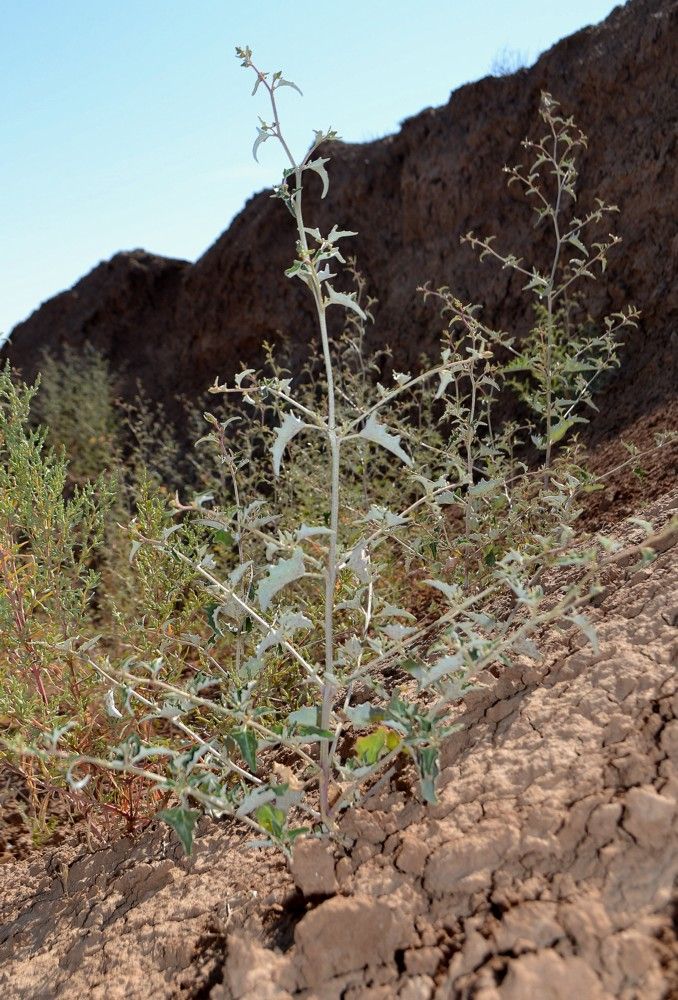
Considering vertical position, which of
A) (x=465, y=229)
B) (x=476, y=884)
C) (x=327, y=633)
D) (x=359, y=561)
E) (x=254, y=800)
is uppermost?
(x=465, y=229)

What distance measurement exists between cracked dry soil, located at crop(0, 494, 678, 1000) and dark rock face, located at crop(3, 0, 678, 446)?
2695 millimetres

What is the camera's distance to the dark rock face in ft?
16.9

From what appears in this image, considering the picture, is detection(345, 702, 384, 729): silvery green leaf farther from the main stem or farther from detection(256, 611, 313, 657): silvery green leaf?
detection(256, 611, 313, 657): silvery green leaf

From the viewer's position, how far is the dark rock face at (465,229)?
515 cm

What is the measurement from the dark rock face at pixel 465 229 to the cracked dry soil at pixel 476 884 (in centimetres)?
270

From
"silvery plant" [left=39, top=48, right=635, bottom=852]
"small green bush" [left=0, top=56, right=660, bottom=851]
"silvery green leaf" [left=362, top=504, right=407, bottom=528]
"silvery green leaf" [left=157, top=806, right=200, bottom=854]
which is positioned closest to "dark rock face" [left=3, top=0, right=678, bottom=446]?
"small green bush" [left=0, top=56, right=660, bottom=851]

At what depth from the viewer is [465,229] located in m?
6.72

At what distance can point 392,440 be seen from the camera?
→ 64.5 inches

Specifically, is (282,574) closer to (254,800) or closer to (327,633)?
(327,633)

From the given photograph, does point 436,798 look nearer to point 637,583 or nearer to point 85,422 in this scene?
point 637,583

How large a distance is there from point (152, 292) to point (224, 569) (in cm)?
674

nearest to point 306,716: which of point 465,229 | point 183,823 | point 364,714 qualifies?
point 364,714

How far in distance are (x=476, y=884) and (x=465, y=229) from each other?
5.98 meters

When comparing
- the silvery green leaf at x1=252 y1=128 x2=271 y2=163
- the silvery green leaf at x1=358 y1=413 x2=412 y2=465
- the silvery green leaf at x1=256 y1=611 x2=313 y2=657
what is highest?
the silvery green leaf at x1=252 y1=128 x2=271 y2=163
